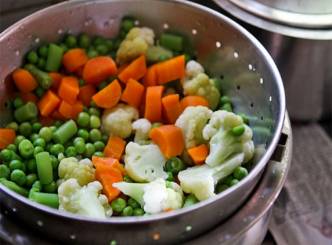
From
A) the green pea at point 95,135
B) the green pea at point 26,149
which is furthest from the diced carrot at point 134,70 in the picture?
the green pea at point 26,149

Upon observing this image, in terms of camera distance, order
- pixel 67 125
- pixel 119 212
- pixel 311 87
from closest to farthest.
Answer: pixel 119 212 → pixel 67 125 → pixel 311 87

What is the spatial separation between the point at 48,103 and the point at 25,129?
0.06 metres

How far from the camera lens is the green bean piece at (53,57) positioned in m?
1.12

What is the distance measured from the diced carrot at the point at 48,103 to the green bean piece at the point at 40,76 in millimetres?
15

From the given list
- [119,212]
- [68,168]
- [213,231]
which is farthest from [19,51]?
[213,231]

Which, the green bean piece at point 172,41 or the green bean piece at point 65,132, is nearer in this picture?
the green bean piece at point 65,132

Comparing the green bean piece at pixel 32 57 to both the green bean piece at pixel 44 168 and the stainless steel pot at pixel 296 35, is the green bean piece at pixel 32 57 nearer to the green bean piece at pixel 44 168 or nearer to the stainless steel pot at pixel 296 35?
Answer: the green bean piece at pixel 44 168

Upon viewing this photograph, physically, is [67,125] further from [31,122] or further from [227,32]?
[227,32]

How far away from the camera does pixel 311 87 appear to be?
1220 millimetres

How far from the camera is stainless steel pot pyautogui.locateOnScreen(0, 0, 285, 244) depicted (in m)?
0.79

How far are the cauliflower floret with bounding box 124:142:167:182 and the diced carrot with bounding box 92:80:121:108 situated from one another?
0.11 metres

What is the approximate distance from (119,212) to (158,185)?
75 mm

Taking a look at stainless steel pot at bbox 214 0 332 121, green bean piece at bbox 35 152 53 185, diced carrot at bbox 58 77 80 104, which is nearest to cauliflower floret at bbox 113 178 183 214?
green bean piece at bbox 35 152 53 185

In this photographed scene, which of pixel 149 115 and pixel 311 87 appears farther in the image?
pixel 311 87
